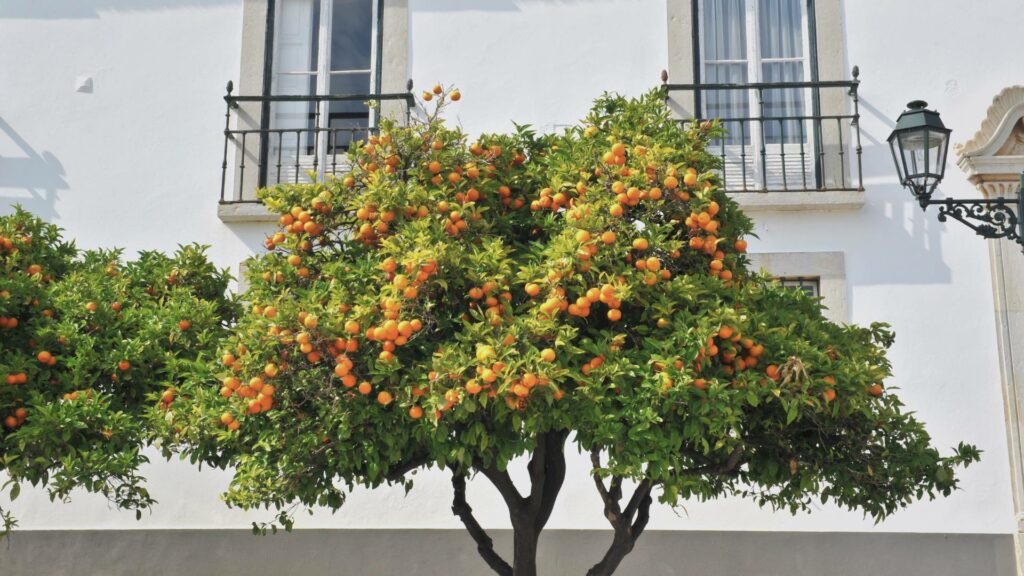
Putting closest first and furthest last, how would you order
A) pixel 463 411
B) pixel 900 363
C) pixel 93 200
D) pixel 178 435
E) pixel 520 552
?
pixel 463 411 → pixel 178 435 → pixel 520 552 → pixel 900 363 → pixel 93 200

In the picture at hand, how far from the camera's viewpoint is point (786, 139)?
28.9 feet

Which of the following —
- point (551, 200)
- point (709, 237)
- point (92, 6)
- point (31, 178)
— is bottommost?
point (709, 237)

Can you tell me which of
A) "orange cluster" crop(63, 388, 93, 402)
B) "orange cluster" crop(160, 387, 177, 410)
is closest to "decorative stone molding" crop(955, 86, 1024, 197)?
"orange cluster" crop(160, 387, 177, 410)

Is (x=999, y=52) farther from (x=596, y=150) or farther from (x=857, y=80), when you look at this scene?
(x=596, y=150)

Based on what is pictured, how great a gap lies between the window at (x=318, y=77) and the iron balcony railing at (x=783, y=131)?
273cm

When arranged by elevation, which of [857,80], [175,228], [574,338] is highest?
[857,80]

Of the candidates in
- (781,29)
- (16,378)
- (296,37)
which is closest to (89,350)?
(16,378)

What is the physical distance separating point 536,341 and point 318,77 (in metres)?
5.63

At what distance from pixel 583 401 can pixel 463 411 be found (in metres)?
0.51

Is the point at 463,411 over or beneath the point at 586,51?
beneath

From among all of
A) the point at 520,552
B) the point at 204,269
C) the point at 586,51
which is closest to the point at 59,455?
the point at 204,269

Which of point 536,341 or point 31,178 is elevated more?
point 31,178

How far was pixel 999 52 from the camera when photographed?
28.3 ft

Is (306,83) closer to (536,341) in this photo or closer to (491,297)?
(491,297)
